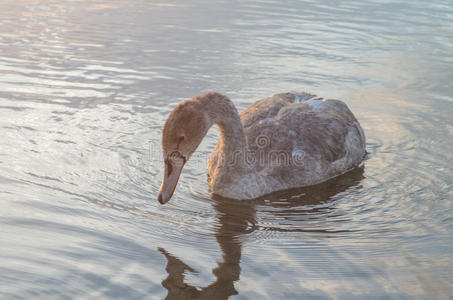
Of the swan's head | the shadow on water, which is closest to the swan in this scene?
the swan's head

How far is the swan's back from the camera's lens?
7355 mm

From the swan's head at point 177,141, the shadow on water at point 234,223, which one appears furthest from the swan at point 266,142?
the shadow on water at point 234,223

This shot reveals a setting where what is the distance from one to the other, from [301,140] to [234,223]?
6.03 ft

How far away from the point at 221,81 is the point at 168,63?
1.42m

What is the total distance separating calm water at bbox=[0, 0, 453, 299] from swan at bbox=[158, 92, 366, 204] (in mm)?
206

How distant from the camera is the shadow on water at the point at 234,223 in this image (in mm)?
4707

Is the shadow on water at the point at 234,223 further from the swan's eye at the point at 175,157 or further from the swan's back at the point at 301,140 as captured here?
the swan's eye at the point at 175,157

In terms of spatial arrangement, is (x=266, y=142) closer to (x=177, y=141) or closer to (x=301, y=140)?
(x=301, y=140)

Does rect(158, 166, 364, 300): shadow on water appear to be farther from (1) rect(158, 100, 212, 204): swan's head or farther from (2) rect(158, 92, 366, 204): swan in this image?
(1) rect(158, 100, 212, 204): swan's head

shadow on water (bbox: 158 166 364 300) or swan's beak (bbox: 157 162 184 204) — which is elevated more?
swan's beak (bbox: 157 162 184 204)

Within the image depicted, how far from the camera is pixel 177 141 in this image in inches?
226

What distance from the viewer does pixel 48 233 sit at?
17.8 ft

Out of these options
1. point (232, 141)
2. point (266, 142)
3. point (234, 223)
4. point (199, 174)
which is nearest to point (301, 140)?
point (266, 142)

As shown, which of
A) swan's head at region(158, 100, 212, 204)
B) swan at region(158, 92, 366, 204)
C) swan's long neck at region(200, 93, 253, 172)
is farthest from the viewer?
swan's long neck at region(200, 93, 253, 172)
